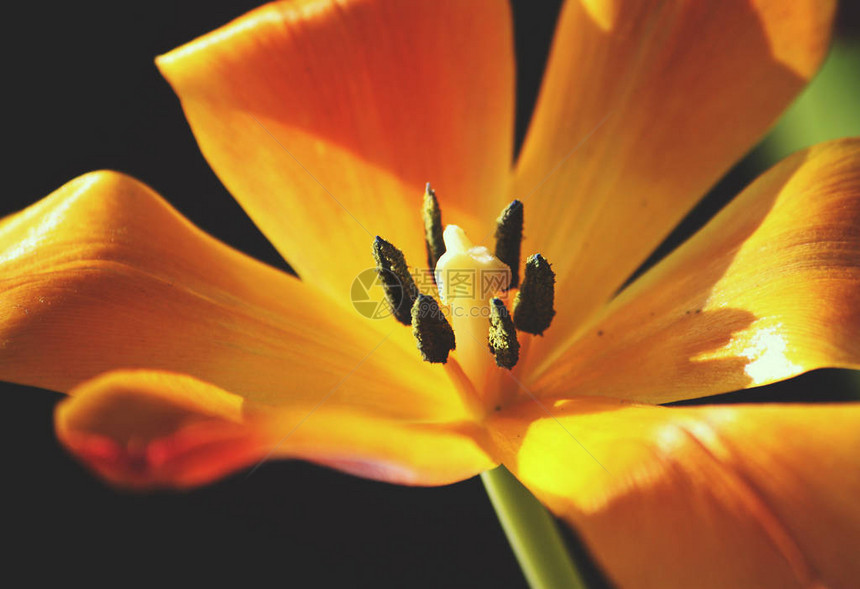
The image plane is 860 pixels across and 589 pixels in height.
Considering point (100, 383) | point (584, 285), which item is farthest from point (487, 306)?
point (100, 383)

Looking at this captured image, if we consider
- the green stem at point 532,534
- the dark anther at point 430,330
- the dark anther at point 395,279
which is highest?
the dark anther at point 395,279

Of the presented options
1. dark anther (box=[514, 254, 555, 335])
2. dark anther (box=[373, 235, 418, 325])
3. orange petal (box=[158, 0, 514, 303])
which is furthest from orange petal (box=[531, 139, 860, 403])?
orange petal (box=[158, 0, 514, 303])

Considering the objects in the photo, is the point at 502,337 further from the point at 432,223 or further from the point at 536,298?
the point at 432,223

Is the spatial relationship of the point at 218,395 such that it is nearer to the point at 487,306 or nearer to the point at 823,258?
the point at 487,306

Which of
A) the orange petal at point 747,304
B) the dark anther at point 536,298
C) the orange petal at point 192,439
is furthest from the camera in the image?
the dark anther at point 536,298

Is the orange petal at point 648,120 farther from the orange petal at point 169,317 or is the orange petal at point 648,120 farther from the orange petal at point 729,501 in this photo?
the orange petal at point 729,501

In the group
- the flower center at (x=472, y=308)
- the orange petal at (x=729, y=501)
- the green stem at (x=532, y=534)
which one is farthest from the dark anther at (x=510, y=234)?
the orange petal at (x=729, y=501)

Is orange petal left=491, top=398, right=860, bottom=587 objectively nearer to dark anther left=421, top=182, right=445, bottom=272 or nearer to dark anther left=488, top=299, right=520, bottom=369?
dark anther left=488, top=299, right=520, bottom=369
